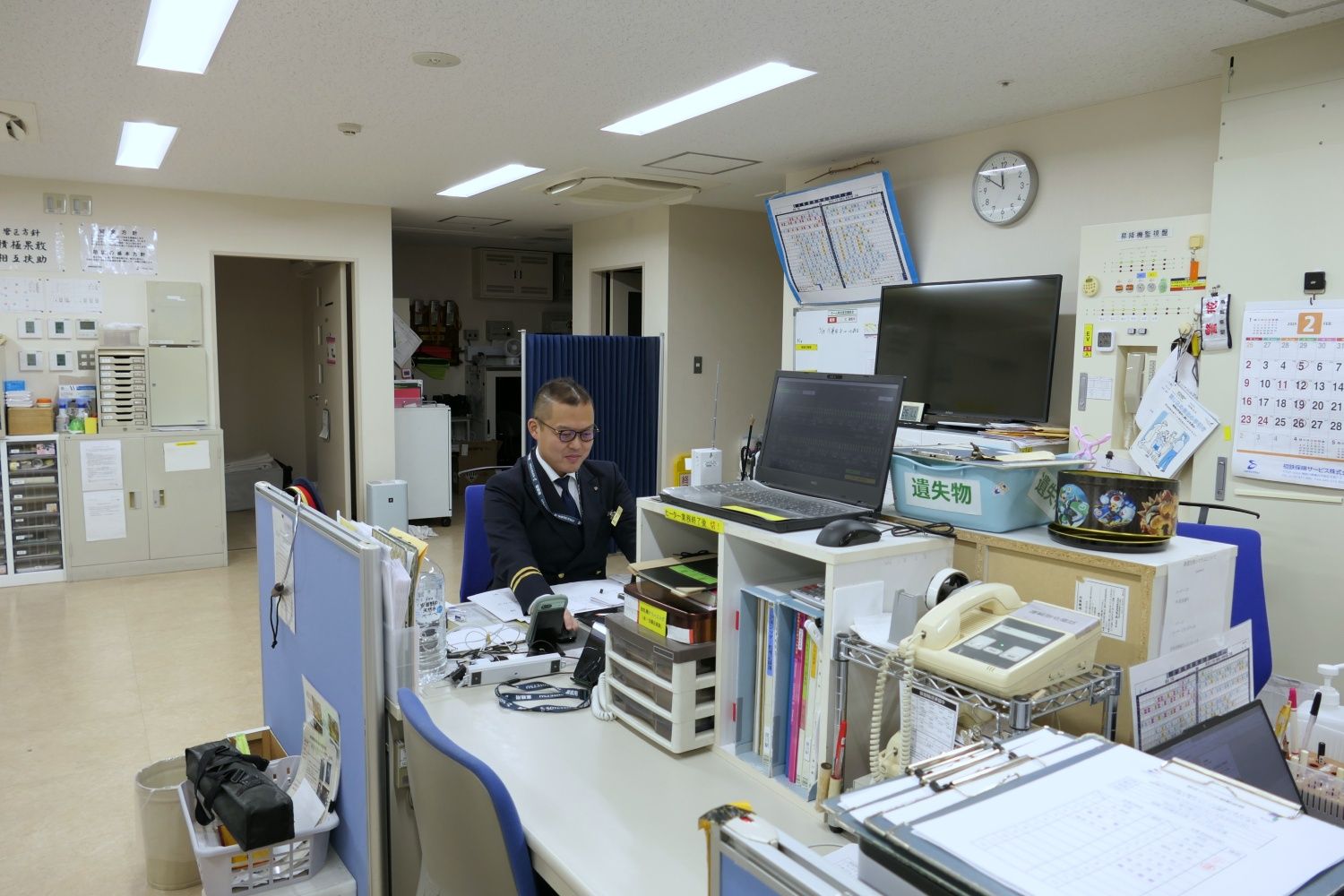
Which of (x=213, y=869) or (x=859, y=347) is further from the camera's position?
(x=859, y=347)

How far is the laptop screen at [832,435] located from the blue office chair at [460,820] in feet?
2.83

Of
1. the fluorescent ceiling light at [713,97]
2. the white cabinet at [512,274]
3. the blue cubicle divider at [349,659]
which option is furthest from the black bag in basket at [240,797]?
the white cabinet at [512,274]

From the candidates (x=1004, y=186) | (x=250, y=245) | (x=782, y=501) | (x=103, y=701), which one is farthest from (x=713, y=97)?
(x=250, y=245)

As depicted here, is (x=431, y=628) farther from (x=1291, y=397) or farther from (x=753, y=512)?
(x=1291, y=397)

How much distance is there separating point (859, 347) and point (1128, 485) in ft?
11.7

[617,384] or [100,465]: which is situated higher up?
[617,384]

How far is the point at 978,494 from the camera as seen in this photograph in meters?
1.62

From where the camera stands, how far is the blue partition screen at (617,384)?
6461 millimetres

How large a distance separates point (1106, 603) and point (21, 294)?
6640mm

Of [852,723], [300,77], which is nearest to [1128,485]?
[852,723]

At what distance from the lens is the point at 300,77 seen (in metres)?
3.58

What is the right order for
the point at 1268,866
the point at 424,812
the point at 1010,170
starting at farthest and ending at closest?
the point at 1010,170 < the point at 424,812 < the point at 1268,866

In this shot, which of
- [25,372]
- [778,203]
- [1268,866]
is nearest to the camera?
[1268,866]

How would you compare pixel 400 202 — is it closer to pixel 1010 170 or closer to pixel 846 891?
pixel 1010 170
